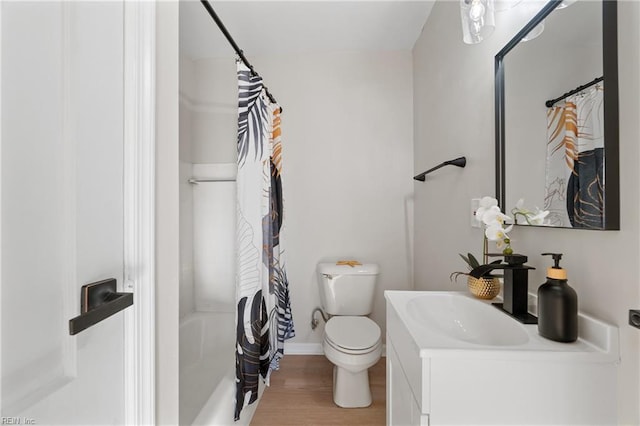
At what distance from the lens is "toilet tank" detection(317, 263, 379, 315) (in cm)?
201

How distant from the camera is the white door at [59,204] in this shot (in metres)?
0.48

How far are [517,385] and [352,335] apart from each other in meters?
1.11

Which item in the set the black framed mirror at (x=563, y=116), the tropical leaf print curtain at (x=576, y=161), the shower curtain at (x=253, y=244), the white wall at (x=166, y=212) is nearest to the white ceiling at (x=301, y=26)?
the shower curtain at (x=253, y=244)

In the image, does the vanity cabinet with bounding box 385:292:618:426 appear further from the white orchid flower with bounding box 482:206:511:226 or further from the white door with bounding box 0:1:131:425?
the white door with bounding box 0:1:131:425

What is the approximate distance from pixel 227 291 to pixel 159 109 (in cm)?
153

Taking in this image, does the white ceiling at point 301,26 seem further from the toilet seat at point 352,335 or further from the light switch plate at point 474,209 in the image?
the toilet seat at point 352,335

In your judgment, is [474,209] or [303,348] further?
[303,348]

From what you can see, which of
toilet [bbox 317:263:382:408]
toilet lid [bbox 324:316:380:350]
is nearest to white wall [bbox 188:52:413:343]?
toilet [bbox 317:263:382:408]

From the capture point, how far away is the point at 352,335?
5.49ft

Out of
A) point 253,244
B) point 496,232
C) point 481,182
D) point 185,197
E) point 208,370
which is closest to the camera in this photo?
point 496,232

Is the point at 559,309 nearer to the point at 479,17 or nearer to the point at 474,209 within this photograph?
the point at 474,209

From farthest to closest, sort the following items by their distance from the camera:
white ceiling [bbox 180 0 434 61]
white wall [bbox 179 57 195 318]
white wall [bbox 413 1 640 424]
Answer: white wall [bbox 179 57 195 318] → white ceiling [bbox 180 0 434 61] → white wall [bbox 413 1 640 424]

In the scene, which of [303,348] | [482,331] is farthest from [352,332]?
[482,331]

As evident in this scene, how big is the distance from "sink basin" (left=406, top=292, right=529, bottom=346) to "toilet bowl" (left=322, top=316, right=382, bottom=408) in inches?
26.6
